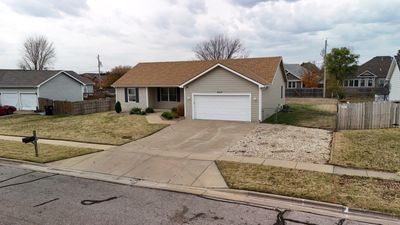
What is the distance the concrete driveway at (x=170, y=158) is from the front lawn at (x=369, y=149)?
4554 mm

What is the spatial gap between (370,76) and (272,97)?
39.9m

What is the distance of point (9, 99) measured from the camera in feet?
109

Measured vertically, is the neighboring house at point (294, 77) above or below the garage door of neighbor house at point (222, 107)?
above

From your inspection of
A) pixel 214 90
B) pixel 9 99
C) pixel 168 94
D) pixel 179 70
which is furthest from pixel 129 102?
pixel 9 99

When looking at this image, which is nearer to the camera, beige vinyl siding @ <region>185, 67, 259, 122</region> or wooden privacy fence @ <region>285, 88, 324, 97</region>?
beige vinyl siding @ <region>185, 67, 259, 122</region>

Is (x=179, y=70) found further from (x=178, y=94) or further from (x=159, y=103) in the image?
(x=159, y=103)

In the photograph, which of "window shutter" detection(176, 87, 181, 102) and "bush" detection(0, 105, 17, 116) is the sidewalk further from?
"bush" detection(0, 105, 17, 116)

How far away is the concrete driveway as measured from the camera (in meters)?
9.35

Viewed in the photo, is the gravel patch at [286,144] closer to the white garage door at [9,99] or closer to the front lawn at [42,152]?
the front lawn at [42,152]

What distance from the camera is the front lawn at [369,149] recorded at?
1003 cm

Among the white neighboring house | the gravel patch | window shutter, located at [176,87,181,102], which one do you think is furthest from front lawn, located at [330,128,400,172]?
window shutter, located at [176,87,181,102]

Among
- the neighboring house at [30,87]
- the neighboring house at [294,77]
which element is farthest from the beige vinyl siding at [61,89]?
the neighboring house at [294,77]

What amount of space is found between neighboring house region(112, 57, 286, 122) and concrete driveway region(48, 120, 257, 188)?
3.52 metres

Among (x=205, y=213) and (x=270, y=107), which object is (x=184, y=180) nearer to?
(x=205, y=213)
